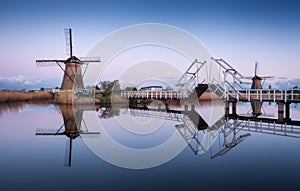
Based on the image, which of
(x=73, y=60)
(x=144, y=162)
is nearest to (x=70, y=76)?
(x=73, y=60)

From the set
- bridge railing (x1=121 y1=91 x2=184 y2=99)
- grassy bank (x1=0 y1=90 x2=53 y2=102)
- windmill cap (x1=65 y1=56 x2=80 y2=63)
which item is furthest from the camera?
grassy bank (x1=0 y1=90 x2=53 y2=102)

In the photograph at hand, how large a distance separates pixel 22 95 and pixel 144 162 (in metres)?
35.1

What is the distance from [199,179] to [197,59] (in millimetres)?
19792

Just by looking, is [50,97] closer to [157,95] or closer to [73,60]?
[73,60]

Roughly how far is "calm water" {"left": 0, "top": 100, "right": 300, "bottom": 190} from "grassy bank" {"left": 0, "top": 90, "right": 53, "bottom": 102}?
23681 millimetres

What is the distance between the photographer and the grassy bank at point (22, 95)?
34469mm

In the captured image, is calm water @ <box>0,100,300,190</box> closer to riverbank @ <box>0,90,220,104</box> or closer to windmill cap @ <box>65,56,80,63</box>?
riverbank @ <box>0,90,220,104</box>

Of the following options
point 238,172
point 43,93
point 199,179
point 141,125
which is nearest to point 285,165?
point 238,172

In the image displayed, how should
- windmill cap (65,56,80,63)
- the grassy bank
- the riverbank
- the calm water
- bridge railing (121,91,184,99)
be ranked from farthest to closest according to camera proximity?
the grassy bank < windmill cap (65,56,80,63) < the riverbank < bridge railing (121,91,184,99) < the calm water

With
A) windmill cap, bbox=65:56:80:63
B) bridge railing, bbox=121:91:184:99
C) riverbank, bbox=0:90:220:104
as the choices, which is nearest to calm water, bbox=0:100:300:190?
bridge railing, bbox=121:91:184:99

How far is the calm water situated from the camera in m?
6.17

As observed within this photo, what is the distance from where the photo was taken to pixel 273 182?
6113 mm

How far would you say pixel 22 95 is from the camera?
38625 mm

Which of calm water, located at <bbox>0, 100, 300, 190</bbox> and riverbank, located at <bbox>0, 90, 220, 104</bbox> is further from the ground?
riverbank, located at <bbox>0, 90, 220, 104</bbox>
